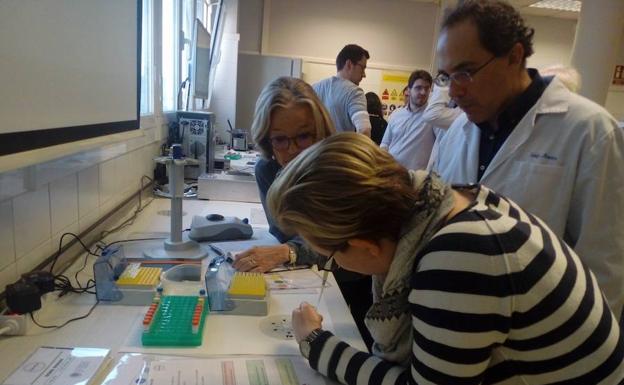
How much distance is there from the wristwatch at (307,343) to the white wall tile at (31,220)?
0.71 m

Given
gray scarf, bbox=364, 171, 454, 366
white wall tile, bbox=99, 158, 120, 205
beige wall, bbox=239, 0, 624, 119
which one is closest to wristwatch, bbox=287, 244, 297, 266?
gray scarf, bbox=364, 171, 454, 366

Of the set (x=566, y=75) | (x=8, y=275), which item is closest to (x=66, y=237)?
(x=8, y=275)

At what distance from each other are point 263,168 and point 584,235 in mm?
997

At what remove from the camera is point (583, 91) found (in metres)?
3.65

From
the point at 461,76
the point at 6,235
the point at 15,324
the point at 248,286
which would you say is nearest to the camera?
the point at 15,324

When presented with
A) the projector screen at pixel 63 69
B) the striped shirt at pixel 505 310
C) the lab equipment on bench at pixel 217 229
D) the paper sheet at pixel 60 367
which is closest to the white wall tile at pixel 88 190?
the projector screen at pixel 63 69

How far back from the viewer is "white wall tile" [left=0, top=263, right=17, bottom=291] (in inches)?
36.2

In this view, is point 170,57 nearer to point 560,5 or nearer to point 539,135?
point 539,135

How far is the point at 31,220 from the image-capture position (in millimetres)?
1025

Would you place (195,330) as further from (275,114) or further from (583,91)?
(583,91)

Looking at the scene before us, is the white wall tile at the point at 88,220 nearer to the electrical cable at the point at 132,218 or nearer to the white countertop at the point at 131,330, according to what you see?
the electrical cable at the point at 132,218

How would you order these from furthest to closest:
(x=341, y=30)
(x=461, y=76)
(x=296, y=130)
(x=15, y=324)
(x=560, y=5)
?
(x=341, y=30) → (x=560, y=5) → (x=296, y=130) → (x=461, y=76) → (x=15, y=324)

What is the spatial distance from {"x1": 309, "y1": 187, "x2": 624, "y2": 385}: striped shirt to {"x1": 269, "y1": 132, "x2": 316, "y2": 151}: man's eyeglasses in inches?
31.2

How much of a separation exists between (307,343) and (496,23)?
3.01 ft
